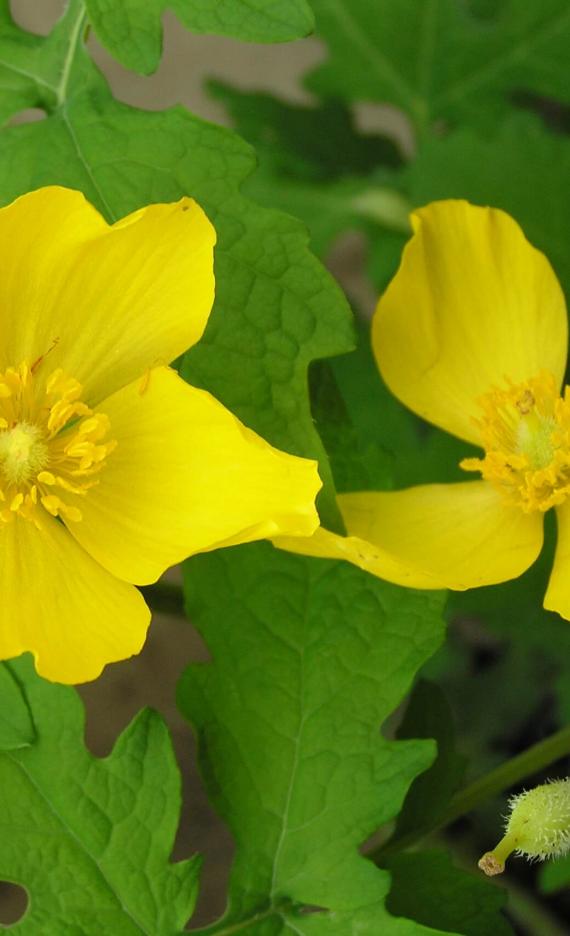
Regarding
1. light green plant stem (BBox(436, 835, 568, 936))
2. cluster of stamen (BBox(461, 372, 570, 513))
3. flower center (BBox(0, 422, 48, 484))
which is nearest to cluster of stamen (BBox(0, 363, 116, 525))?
flower center (BBox(0, 422, 48, 484))

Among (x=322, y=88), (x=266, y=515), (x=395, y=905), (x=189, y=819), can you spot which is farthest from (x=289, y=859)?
(x=322, y=88)

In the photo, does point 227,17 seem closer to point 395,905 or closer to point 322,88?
point 395,905

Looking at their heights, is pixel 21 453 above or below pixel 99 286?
below

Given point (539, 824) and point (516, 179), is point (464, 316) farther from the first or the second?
point (539, 824)

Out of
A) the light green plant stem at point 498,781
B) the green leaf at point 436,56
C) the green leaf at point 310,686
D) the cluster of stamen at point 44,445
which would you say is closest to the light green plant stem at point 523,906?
the light green plant stem at point 498,781

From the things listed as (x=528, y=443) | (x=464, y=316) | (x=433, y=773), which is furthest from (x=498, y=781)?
(x=464, y=316)

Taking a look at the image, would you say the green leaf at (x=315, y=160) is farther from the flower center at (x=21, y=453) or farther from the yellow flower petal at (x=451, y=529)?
the flower center at (x=21, y=453)
